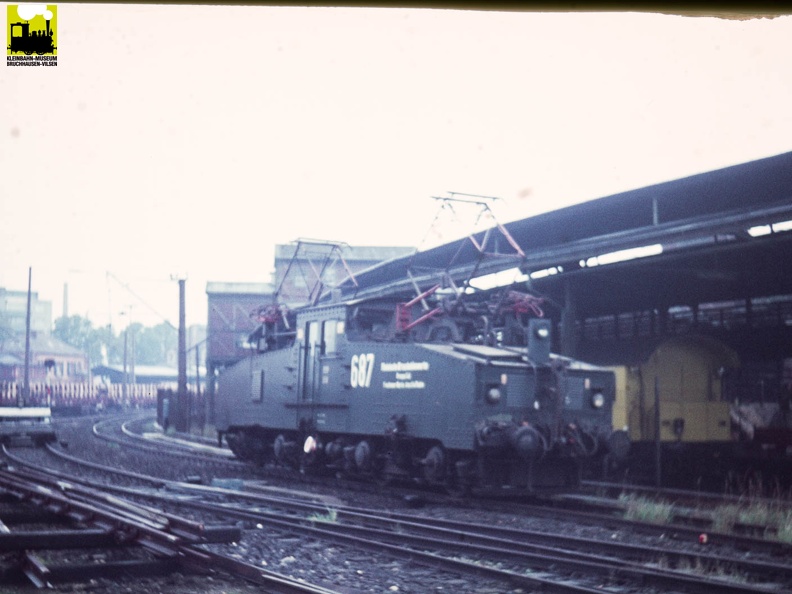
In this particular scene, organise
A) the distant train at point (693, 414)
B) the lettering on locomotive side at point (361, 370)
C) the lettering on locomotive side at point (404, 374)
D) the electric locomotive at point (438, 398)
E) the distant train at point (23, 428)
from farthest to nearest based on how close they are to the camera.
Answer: the distant train at point (23, 428), the distant train at point (693, 414), the lettering on locomotive side at point (361, 370), the lettering on locomotive side at point (404, 374), the electric locomotive at point (438, 398)

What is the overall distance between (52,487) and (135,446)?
13182 mm

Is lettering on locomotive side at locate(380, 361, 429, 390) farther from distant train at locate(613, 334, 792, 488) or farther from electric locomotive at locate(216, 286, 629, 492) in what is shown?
distant train at locate(613, 334, 792, 488)

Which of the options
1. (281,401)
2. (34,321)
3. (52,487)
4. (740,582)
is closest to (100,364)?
(34,321)

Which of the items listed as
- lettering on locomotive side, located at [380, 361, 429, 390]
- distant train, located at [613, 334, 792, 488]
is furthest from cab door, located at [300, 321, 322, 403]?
distant train, located at [613, 334, 792, 488]

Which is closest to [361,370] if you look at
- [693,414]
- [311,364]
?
[311,364]

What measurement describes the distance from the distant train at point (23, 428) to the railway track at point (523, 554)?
13042 mm

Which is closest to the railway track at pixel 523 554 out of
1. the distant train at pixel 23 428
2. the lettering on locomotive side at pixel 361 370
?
the lettering on locomotive side at pixel 361 370

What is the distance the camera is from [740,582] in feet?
23.9

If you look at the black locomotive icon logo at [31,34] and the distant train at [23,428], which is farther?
the distant train at [23,428]

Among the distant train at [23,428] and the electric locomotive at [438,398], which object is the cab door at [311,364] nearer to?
the electric locomotive at [438,398]

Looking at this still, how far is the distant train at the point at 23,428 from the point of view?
2288 cm

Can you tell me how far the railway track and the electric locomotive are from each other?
169cm

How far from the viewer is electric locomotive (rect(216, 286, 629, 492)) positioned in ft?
39.5

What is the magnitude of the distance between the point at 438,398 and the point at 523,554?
423 centimetres
